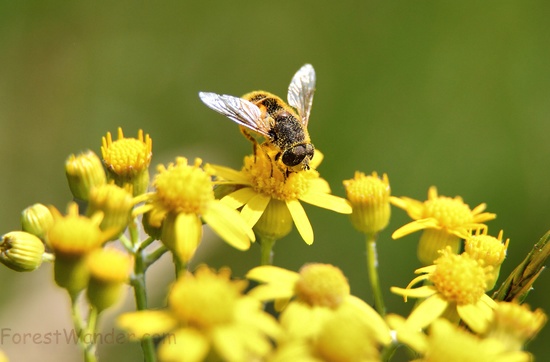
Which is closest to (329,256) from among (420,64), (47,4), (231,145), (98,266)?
(231,145)

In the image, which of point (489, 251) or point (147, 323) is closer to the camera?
point (147, 323)

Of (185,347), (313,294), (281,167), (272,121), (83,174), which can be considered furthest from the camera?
(272,121)

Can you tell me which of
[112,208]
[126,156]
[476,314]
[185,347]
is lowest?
[476,314]

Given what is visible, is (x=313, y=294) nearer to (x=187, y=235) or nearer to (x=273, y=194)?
(x=187, y=235)

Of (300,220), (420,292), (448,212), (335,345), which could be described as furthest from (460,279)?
(335,345)

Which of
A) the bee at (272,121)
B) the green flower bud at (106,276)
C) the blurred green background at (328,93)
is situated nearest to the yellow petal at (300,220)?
the bee at (272,121)

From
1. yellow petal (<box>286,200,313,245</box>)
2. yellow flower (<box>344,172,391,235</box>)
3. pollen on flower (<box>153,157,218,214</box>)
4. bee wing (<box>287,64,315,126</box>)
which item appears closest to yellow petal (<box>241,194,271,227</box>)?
yellow petal (<box>286,200,313,245</box>)

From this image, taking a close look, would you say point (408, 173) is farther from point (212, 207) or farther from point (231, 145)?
point (212, 207)

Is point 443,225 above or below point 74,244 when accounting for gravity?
below
